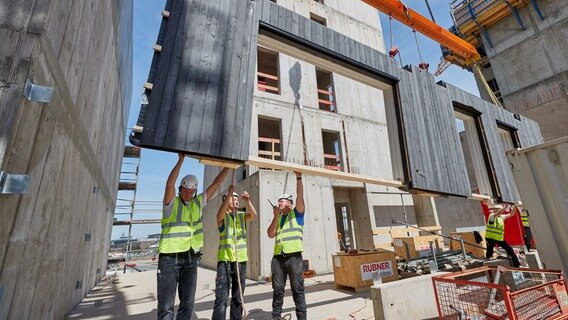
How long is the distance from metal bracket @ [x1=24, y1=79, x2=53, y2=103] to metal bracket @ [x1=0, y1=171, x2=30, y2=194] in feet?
2.15

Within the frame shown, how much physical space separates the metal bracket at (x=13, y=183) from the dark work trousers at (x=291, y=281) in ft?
10.9

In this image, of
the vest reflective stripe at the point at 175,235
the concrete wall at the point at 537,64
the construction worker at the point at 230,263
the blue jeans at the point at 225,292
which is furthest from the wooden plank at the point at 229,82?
the concrete wall at the point at 537,64

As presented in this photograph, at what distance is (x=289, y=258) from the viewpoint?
170 inches

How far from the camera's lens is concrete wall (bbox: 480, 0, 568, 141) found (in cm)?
2116

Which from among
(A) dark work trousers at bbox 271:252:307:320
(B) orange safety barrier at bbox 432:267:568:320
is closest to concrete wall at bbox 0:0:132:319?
(A) dark work trousers at bbox 271:252:307:320

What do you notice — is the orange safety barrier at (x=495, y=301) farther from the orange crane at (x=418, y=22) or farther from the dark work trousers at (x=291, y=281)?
the orange crane at (x=418, y=22)

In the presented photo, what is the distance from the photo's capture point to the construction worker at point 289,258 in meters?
→ 4.14

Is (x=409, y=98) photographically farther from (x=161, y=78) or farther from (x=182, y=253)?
(x=182, y=253)

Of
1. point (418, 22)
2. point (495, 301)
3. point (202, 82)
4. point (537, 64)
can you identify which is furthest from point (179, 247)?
point (537, 64)

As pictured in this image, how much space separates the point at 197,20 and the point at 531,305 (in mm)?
6213

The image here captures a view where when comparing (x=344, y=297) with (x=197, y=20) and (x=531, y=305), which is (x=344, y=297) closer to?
(x=531, y=305)

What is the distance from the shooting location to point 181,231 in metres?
3.44

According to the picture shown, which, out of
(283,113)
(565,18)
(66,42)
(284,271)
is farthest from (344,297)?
(565,18)

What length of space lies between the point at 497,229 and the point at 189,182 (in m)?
9.05
